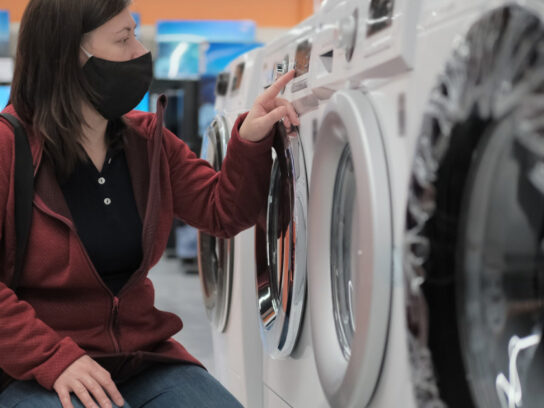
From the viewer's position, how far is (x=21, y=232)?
1216 mm

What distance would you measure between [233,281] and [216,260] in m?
0.26

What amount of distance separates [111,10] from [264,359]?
874 mm

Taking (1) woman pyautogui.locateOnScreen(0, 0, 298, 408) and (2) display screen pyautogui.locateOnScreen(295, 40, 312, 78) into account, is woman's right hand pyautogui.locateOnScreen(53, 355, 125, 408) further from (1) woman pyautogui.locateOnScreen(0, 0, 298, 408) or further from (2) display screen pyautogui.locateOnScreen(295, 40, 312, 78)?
(2) display screen pyautogui.locateOnScreen(295, 40, 312, 78)

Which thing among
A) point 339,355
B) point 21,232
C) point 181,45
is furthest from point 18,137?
point 181,45

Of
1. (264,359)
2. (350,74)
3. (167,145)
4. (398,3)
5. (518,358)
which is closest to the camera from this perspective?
(518,358)

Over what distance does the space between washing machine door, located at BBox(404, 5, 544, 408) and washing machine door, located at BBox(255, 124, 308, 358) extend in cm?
52

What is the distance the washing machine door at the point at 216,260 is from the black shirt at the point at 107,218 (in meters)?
0.54

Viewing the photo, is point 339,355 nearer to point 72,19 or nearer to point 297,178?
point 297,178

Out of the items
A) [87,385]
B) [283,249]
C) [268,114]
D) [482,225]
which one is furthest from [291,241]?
[482,225]

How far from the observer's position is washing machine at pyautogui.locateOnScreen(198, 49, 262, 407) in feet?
5.90

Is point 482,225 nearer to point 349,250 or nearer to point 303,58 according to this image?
point 349,250

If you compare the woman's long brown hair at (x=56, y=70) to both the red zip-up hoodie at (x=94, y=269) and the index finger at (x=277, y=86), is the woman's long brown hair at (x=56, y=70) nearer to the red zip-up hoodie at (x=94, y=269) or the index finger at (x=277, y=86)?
the red zip-up hoodie at (x=94, y=269)

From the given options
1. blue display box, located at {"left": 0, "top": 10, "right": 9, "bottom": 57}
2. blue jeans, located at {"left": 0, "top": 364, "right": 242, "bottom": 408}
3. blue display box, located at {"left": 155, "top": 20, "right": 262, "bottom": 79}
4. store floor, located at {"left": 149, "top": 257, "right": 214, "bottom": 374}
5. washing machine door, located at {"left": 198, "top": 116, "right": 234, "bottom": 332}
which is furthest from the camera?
blue display box, located at {"left": 155, "top": 20, "right": 262, "bottom": 79}

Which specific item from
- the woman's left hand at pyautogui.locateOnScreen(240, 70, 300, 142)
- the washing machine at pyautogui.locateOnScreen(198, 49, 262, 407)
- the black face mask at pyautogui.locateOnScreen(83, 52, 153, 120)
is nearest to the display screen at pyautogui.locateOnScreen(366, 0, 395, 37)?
the woman's left hand at pyautogui.locateOnScreen(240, 70, 300, 142)
